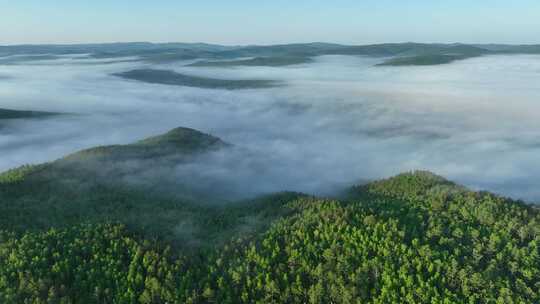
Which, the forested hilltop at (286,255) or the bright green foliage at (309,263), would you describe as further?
the forested hilltop at (286,255)

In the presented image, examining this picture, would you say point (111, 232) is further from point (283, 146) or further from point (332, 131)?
point (332, 131)

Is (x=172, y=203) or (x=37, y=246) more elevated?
(x=37, y=246)

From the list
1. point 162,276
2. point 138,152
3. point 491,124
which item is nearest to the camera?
point 162,276

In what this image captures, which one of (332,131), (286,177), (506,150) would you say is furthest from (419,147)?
(286,177)

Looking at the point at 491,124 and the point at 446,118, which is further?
the point at 446,118

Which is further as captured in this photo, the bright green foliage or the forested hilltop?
the forested hilltop

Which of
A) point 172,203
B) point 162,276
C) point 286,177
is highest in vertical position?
point 162,276

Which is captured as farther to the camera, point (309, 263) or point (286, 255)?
point (286, 255)

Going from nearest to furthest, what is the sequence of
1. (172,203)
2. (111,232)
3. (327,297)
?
(327,297)
(111,232)
(172,203)
